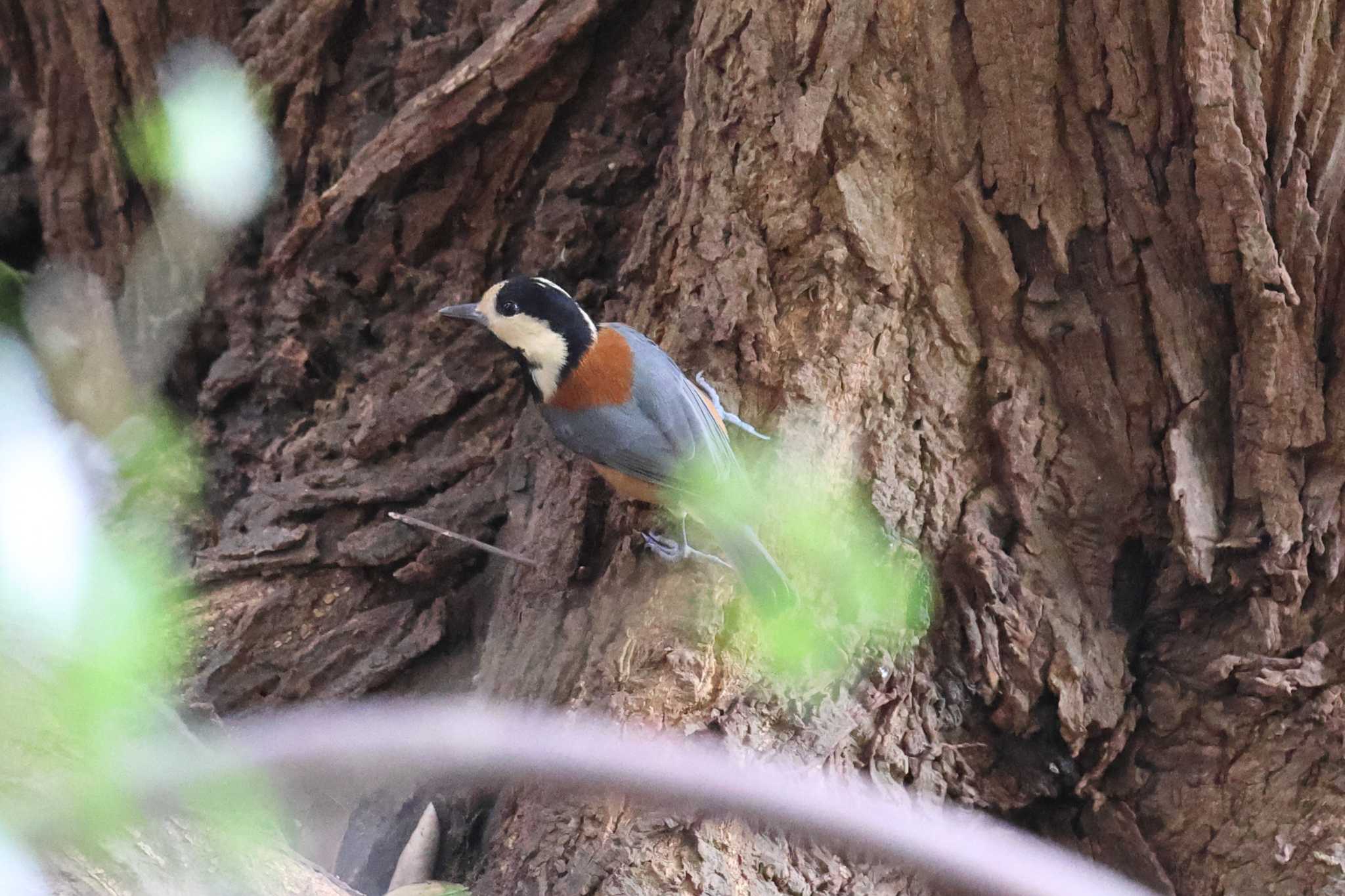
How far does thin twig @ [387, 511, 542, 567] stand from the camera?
72.7 inches

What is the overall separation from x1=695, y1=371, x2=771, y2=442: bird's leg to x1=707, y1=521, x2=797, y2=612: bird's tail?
0.25m

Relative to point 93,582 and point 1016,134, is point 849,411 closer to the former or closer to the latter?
point 1016,134

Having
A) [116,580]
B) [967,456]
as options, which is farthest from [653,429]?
[116,580]

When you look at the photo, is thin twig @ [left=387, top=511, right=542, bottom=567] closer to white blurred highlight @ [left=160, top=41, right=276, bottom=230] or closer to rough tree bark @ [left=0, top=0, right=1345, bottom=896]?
rough tree bark @ [left=0, top=0, right=1345, bottom=896]

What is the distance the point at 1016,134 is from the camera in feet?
6.09

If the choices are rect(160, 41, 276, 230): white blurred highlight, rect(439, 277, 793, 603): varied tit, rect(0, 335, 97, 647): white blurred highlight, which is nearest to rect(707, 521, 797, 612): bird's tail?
rect(439, 277, 793, 603): varied tit

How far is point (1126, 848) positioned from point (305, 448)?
1.74m

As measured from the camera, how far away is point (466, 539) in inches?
73.9

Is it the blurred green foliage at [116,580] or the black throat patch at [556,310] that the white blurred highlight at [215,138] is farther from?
the black throat patch at [556,310]

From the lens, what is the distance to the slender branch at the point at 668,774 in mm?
1502

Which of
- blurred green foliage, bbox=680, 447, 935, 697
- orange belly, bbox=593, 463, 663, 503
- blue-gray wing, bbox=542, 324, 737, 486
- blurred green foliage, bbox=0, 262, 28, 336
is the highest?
blurred green foliage, bbox=0, 262, 28, 336

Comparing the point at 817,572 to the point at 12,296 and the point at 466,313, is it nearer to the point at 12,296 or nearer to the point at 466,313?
the point at 466,313

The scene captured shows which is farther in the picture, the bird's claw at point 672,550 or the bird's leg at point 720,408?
the bird's leg at point 720,408

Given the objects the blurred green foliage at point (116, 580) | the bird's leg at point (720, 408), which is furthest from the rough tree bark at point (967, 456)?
the blurred green foliage at point (116, 580)
